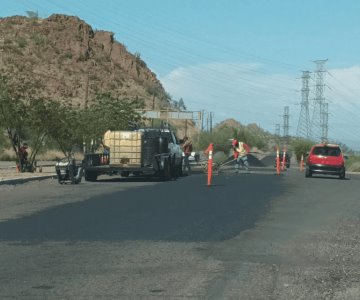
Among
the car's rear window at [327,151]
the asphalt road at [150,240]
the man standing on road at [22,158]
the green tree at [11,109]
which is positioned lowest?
the asphalt road at [150,240]

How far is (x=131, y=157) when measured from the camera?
30625 mm

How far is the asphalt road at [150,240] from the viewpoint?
27.4ft

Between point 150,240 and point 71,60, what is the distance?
3776 inches

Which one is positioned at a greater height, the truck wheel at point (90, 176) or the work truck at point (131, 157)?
the work truck at point (131, 157)

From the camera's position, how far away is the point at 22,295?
7.80 metres

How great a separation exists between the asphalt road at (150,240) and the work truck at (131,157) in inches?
290

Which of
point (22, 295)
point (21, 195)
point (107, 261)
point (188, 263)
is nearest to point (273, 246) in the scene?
point (188, 263)

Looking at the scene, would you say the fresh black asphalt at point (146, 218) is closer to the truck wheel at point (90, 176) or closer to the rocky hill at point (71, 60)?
the truck wheel at point (90, 176)

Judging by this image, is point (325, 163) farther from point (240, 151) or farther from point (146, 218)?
point (146, 218)

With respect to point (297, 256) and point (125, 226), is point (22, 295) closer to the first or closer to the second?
point (297, 256)

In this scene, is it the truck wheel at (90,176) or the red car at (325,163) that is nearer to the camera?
the truck wheel at (90,176)

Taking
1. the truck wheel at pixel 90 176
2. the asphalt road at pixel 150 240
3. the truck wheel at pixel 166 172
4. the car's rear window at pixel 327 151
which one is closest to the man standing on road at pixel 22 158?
the truck wheel at pixel 90 176

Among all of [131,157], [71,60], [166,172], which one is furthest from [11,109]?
[71,60]

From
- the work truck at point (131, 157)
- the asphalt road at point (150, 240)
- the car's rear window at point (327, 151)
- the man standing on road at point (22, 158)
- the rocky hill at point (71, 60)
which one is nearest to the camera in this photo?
the asphalt road at point (150, 240)
